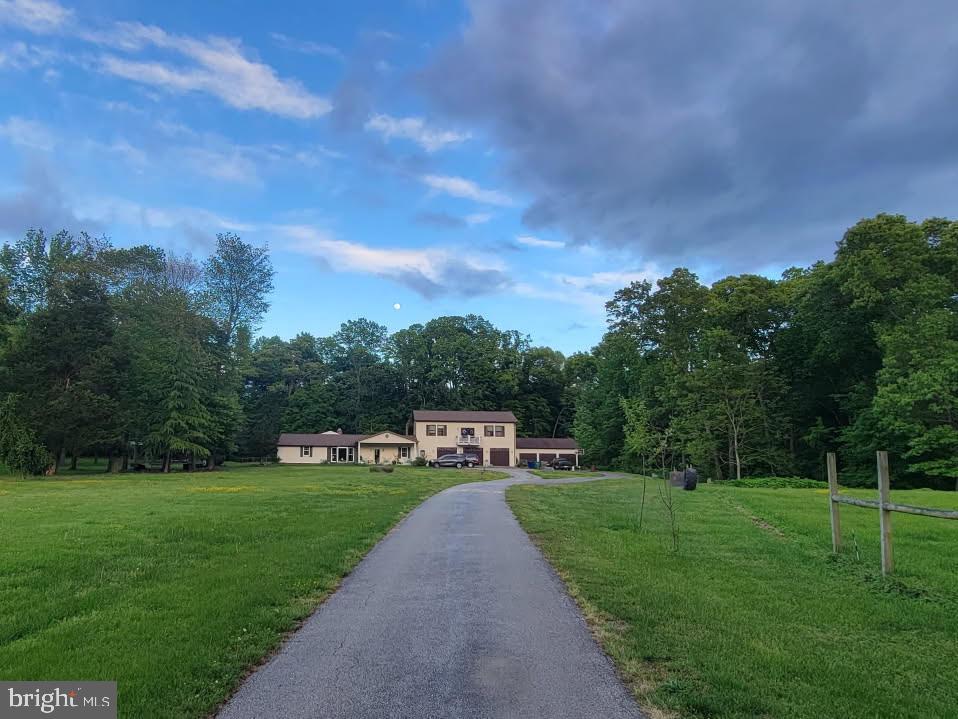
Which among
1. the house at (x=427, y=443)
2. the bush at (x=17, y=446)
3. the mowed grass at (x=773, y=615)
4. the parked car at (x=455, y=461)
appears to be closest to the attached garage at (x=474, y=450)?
the house at (x=427, y=443)

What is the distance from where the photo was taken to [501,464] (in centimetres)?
6788

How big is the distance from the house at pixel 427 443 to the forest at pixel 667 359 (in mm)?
10662

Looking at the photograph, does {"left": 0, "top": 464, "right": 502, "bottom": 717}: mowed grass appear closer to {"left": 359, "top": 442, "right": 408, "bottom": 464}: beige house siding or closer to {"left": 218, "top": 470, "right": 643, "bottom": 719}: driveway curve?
{"left": 218, "top": 470, "right": 643, "bottom": 719}: driveway curve

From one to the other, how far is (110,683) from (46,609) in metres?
2.85

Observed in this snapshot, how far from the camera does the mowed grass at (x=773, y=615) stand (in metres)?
4.30

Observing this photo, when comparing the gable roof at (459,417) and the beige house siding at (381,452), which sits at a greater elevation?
the gable roof at (459,417)

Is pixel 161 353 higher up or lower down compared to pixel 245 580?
higher up

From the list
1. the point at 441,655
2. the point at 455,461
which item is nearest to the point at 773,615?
the point at 441,655

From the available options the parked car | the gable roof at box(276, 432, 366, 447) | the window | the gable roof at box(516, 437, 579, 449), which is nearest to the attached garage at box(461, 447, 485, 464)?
the gable roof at box(516, 437, 579, 449)

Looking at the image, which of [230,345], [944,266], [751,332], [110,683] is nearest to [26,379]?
[230,345]

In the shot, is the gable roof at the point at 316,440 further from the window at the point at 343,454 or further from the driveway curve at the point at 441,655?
the driveway curve at the point at 441,655

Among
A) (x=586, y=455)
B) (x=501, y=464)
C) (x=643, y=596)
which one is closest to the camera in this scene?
(x=643, y=596)

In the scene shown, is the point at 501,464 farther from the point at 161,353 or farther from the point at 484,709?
the point at 484,709

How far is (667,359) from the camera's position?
159 ft
